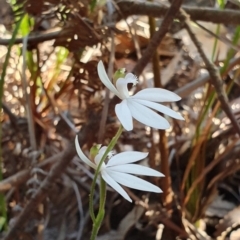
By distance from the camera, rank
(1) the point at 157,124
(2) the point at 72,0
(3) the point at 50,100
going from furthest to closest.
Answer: (3) the point at 50,100 < (2) the point at 72,0 < (1) the point at 157,124

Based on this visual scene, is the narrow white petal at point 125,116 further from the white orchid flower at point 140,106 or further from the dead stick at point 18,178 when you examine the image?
the dead stick at point 18,178

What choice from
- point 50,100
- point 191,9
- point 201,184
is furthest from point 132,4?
point 201,184

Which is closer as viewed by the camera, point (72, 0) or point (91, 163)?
point (91, 163)

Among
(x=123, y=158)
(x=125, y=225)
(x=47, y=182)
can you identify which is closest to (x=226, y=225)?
(x=125, y=225)

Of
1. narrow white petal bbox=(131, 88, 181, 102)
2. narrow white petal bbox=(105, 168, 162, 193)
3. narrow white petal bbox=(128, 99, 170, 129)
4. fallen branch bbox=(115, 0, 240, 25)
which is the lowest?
narrow white petal bbox=(105, 168, 162, 193)

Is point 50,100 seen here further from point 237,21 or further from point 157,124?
point 157,124

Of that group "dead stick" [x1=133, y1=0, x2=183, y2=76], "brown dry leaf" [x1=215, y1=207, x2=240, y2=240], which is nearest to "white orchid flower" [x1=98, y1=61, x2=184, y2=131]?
"dead stick" [x1=133, y1=0, x2=183, y2=76]

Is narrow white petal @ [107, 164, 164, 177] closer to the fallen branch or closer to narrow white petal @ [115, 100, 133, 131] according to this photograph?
narrow white petal @ [115, 100, 133, 131]

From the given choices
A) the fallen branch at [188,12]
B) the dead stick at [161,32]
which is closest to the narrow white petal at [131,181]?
the dead stick at [161,32]
